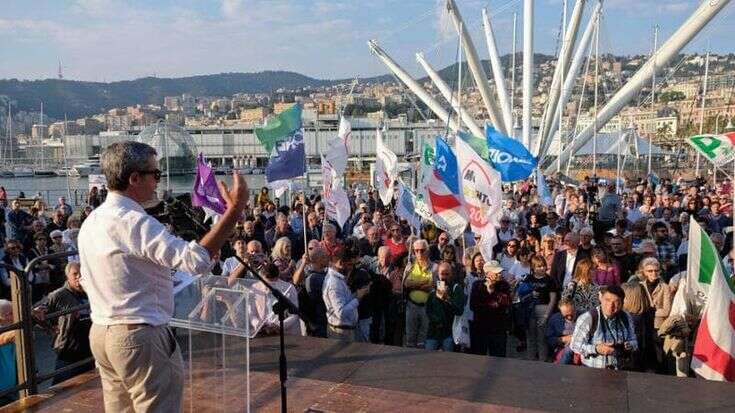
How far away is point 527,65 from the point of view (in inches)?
1302

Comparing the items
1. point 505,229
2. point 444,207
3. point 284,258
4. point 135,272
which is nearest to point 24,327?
point 135,272

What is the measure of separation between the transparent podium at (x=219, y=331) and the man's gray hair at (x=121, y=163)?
1040 mm

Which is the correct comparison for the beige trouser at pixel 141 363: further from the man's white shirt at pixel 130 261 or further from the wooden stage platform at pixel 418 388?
the wooden stage platform at pixel 418 388

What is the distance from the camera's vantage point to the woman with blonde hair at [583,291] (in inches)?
266

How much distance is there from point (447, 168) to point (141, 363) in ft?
23.6

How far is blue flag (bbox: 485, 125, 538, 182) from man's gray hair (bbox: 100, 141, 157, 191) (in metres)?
10.0

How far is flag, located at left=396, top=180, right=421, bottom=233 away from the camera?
38.5ft

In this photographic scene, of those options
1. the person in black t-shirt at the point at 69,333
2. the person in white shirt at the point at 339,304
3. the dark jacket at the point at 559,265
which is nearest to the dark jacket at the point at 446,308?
the person in white shirt at the point at 339,304

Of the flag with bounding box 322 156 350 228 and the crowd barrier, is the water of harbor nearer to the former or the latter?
the crowd barrier

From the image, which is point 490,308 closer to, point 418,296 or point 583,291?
point 418,296

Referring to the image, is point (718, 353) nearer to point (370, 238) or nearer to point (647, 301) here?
point (647, 301)

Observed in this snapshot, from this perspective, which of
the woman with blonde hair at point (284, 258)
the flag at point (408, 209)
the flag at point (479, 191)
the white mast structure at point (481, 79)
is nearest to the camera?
the woman with blonde hair at point (284, 258)

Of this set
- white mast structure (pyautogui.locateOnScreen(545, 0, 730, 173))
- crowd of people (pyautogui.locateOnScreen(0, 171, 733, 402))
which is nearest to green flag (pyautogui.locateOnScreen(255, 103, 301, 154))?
crowd of people (pyautogui.locateOnScreen(0, 171, 733, 402))

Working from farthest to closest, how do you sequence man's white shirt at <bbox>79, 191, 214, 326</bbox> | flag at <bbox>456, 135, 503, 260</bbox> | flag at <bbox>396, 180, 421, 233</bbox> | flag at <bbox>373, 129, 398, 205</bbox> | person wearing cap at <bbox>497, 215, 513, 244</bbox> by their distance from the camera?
flag at <bbox>373, 129, 398, 205</bbox> < person wearing cap at <bbox>497, 215, 513, 244</bbox> < flag at <bbox>396, 180, 421, 233</bbox> < flag at <bbox>456, 135, 503, 260</bbox> < man's white shirt at <bbox>79, 191, 214, 326</bbox>
